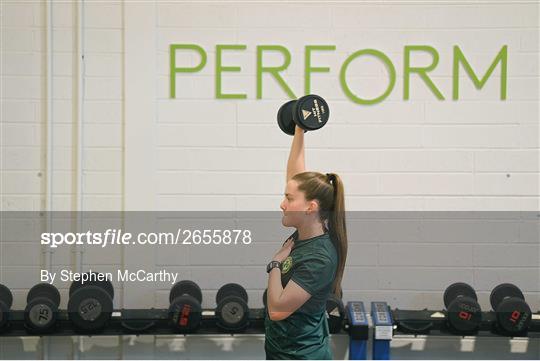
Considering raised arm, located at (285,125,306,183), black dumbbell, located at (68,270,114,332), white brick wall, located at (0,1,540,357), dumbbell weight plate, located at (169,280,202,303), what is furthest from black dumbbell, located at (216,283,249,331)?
raised arm, located at (285,125,306,183)

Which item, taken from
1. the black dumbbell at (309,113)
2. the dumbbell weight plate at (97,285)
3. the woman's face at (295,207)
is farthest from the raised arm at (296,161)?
the dumbbell weight plate at (97,285)

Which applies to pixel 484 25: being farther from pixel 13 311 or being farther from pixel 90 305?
pixel 13 311

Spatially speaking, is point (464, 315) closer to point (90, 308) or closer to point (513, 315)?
point (513, 315)

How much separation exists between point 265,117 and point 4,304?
140cm

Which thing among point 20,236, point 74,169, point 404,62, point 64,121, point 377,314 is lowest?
point 377,314

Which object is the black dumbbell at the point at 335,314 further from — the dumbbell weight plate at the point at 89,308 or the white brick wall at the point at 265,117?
the dumbbell weight plate at the point at 89,308

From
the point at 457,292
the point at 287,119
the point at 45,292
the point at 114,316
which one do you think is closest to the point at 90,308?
the point at 114,316

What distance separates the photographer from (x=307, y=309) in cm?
224

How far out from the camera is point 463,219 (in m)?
3.68

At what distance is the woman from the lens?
7.27 ft

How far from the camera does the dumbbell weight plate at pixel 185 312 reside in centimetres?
336

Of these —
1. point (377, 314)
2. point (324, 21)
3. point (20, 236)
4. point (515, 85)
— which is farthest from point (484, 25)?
point (20, 236)

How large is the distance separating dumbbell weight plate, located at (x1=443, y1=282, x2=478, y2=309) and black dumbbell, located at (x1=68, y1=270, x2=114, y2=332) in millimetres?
1466

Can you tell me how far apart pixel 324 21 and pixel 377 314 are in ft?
4.37
